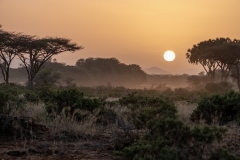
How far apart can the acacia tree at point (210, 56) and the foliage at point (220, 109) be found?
29387 millimetres

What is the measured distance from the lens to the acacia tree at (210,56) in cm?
3916

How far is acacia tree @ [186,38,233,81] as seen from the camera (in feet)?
128

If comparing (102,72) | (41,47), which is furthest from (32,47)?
(102,72)

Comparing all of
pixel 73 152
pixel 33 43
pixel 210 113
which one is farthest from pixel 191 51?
pixel 73 152

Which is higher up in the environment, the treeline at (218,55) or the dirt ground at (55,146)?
the treeline at (218,55)

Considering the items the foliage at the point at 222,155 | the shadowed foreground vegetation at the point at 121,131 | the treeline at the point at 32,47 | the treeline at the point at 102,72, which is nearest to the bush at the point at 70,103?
the shadowed foreground vegetation at the point at 121,131

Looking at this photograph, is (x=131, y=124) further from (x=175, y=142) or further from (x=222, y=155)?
(x=222, y=155)

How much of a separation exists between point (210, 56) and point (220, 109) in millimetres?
31302

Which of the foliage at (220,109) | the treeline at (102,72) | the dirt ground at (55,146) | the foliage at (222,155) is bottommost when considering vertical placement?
the dirt ground at (55,146)

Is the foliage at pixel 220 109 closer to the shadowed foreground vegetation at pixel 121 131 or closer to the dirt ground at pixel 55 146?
the shadowed foreground vegetation at pixel 121 131

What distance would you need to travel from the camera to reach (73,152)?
242 inches

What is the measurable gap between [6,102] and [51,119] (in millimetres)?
1173

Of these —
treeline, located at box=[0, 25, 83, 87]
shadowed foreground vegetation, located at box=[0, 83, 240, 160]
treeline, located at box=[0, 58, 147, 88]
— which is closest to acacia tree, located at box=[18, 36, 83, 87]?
treeline, located at box=[0, 25, 83, 87]

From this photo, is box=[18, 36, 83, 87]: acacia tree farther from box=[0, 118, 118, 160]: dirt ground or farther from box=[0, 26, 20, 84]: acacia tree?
box=[0, 118, 118, 160]: dirt ground
